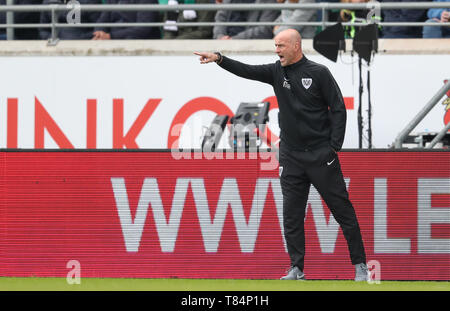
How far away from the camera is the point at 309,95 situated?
7.50m

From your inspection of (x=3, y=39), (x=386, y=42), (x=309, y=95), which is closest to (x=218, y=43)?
(x=386, y=42)

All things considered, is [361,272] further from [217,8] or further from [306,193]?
[217,8]

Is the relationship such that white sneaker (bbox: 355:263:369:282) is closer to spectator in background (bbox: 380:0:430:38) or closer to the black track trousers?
the black track trousers

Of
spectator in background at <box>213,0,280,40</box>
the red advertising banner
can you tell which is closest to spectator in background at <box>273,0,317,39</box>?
spectator in background at <box>213,0,280,40</box>

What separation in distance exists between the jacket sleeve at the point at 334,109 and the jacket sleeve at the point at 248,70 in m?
0.50

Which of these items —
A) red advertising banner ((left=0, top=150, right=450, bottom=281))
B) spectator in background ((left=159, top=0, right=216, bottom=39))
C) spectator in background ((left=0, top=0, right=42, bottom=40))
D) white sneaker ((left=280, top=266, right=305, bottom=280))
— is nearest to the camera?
white sneaker ((left=280, top=266, right=305, bottom=280))

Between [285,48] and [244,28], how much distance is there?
5933mm

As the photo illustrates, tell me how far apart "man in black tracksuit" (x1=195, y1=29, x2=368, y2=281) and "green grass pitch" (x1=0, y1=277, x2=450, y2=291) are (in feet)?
0.95

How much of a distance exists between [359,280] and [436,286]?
26.5 inches

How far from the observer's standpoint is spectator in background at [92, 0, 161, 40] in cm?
1310

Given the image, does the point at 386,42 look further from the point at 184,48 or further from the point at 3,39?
the point at 3,39

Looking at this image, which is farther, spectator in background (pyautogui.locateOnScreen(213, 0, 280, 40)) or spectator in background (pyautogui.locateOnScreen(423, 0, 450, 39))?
spectator in background (pyautogui.locateOnScreen(213, 0, 280, 40))

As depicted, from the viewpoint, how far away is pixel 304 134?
754 centimetres

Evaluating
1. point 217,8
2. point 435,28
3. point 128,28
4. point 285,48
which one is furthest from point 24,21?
point 285,48
